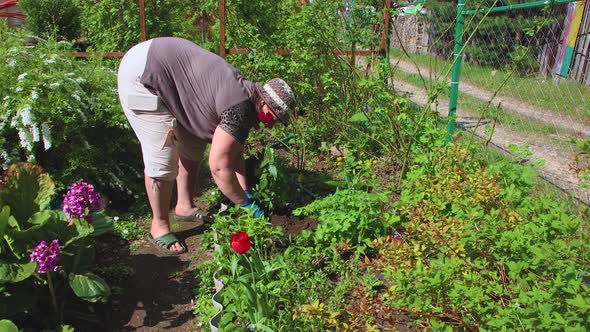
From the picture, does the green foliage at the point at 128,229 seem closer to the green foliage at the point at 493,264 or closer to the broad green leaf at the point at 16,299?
the broad green leaf at the point at 16,299

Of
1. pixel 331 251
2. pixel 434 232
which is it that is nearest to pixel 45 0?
pixel 331 251

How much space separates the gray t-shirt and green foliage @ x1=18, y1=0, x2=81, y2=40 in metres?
6.82

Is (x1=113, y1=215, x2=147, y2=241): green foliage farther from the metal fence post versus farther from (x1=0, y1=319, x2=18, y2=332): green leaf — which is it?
the metal fence post

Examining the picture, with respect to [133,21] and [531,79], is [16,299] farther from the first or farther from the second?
[133,21]

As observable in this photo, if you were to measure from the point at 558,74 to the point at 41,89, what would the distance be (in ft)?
14.3

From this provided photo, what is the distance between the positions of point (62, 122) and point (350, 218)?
232 centimetres

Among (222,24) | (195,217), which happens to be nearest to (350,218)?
(195,217)

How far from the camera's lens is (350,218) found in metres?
2.62

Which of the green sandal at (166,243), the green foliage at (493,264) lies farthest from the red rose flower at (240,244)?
the green sandal at (166,243)

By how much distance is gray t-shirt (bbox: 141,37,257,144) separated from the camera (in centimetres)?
282

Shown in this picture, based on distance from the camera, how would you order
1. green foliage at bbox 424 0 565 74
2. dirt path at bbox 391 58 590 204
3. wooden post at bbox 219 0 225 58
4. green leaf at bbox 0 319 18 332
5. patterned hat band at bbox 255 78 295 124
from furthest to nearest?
wooden post at bbox 219 0 225 58
dirt path at bbox 391 58 590 204
green foliage at bbox 424 0 565 74
patterned hat band at bbox 255 78 295 124
green leaf at bbox 0 319 18 332

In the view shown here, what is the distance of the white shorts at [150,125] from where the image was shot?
294 centimetres

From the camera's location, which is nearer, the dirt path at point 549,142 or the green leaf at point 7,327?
the green leaf at point 7,327

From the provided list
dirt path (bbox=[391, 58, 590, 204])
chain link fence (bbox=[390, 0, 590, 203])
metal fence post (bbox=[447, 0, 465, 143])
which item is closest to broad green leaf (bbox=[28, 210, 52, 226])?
chain link fence (bbox=[390, 0, 590, 203])
